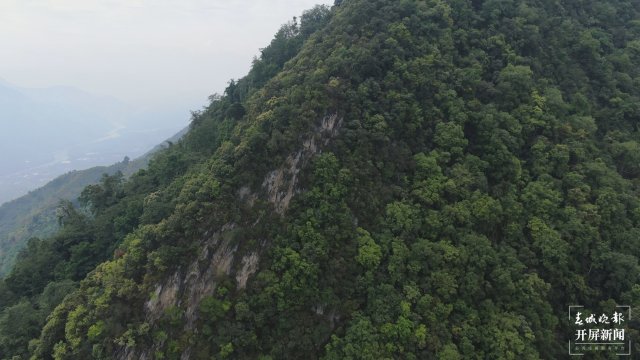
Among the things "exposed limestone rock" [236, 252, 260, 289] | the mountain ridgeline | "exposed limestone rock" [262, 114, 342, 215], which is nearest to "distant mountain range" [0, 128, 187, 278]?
the mountain ridgeline

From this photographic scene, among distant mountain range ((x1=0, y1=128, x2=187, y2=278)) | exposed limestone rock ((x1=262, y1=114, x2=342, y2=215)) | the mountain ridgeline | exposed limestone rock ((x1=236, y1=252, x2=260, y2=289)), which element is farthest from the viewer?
distant mountain range ((x1=0, y1=128, x2=187, y2=278))

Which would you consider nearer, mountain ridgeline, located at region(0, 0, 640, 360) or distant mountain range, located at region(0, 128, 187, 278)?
mountain ridgeline, located at region(0, 0, 640, 360)

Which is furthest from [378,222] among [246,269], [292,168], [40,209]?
[40,209]

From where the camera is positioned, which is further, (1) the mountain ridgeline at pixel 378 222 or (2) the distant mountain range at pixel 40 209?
(2) the distant mountain range at pixel 40 209

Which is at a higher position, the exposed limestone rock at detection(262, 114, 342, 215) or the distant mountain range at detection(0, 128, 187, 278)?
the exposed limestone rock at detection(262, 114, 342, 215)

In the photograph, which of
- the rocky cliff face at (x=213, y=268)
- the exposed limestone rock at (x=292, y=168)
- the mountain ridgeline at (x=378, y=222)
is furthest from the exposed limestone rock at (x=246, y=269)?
the exposed limestone rock at (x=292, y=168)

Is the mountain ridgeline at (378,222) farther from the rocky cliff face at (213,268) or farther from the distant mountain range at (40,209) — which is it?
the distant mountain range at (40,209)

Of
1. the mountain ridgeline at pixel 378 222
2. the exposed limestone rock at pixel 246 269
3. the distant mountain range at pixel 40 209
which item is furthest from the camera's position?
the distant mountain range at pixel 40 209

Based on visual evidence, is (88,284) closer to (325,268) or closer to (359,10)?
(325,268)

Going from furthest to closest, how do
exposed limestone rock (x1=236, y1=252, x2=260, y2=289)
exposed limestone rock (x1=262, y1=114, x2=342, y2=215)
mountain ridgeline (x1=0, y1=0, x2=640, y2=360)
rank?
exposed limestone rock (x1=262, y1=114, x2=342, y2=215) < exposed limestone rock (x1=236, y1=252, x2=260, y2=289) < mountain ridgeline (x1=0, y1=0, x2=640, y2=360)

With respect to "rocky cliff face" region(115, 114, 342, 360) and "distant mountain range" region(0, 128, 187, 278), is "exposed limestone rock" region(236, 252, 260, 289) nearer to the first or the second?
"rocky cliff face" region(115, 114, 342, 360)
